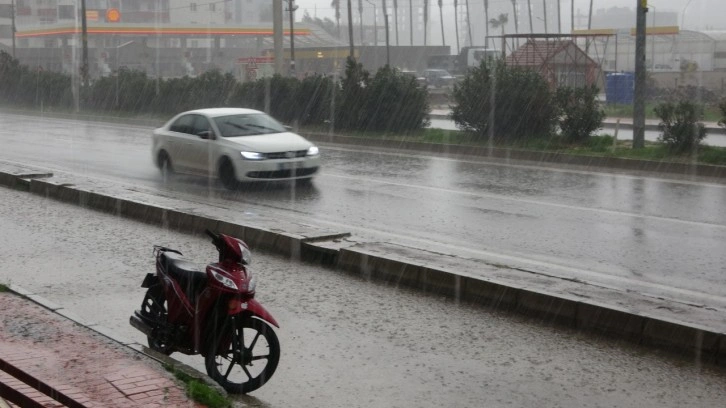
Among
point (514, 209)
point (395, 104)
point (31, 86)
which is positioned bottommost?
point (514, 209)

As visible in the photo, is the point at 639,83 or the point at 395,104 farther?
the point at 395,104

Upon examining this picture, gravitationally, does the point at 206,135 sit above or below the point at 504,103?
below

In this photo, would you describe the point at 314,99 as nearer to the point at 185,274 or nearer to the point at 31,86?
the point at 185,274

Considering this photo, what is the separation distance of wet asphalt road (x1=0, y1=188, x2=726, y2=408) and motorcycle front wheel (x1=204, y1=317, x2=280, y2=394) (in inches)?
5.4

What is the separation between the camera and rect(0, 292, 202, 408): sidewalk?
18.7ft

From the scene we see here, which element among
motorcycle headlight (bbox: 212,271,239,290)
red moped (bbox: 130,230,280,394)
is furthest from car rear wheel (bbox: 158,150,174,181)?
motorcycle headlight (bbox: 212,271,239,290)

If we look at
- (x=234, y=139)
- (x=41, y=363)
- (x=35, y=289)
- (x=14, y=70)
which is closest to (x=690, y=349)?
(x=41, y=363)

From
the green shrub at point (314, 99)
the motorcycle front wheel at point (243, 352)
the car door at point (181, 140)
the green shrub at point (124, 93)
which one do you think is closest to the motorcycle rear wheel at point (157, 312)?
the motorcycle front wheel at point (243, 352)

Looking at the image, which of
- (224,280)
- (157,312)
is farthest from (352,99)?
(224,280)

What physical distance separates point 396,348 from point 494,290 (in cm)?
161

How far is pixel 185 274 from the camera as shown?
6.59 metres

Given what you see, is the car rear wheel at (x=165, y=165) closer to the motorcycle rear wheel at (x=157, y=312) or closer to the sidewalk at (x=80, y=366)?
the sidewalk at (x=80, y=366)

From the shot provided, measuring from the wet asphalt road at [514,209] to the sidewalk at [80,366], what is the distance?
190 inches

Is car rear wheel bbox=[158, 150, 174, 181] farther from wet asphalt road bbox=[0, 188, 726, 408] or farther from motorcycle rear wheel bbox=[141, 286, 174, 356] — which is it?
motorcycle rear wheel bbox=[141, 286, 174, 356]
